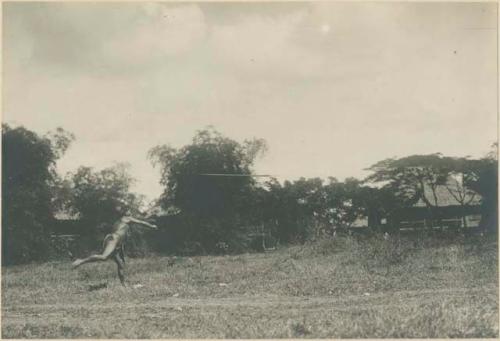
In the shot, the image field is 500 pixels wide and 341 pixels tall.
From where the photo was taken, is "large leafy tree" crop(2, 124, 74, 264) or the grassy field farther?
"large leafy tree" crop(2, 124, 74, 264)

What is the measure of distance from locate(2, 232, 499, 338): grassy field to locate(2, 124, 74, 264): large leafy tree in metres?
6.13

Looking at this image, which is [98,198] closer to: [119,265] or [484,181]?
[119,265]

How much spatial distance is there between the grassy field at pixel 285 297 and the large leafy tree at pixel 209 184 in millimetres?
9696

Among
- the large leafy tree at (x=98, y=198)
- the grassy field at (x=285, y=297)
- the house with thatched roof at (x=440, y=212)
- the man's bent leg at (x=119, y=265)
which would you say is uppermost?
the large leafy tree at (x=98, y=198)

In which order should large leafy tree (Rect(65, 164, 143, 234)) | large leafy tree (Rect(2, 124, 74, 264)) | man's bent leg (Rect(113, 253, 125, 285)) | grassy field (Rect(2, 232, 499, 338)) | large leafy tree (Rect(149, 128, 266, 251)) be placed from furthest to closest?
large leafy tree (Rect(149, 128, 266, 251)), large leafy tree (Rect(65, 164, 143, 234)), large leafy tree (Rect(2, 124, 74, 264)), man's bent leg (Rect(113, 253, 125, 285)), grassy field (Rect(2, 232, 499, 338))

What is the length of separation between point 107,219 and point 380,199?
44.1ft

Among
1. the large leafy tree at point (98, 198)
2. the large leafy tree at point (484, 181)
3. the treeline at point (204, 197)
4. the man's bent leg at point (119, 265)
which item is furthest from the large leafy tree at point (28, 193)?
the large leafy tree at point (484, 181)

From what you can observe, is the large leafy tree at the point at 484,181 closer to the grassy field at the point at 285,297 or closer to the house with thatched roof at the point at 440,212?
the grassy field at the point at 285,297

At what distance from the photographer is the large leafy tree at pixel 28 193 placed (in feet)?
76.9

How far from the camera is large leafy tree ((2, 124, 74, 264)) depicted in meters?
23.5

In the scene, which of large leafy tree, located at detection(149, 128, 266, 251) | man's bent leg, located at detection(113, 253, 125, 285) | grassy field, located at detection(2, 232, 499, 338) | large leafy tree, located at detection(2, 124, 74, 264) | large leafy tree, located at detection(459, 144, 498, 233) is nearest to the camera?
grassy field, located at detection(2, 232, 499, 338)

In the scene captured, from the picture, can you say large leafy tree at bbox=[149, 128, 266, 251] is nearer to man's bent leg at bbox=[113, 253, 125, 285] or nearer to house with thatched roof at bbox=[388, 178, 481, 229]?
house with thatched roof at bbox=[388, 178, 481, 229]

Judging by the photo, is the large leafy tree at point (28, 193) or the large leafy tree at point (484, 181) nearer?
the large leafy tree at point (484, 181)

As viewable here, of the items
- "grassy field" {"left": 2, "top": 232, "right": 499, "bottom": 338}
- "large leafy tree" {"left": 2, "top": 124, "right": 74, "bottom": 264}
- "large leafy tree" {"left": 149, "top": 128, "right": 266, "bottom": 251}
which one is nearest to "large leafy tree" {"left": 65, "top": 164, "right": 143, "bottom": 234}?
"large leafy tree" {"left": 2, "top": 124, "right": 74, "bottom": 264}
